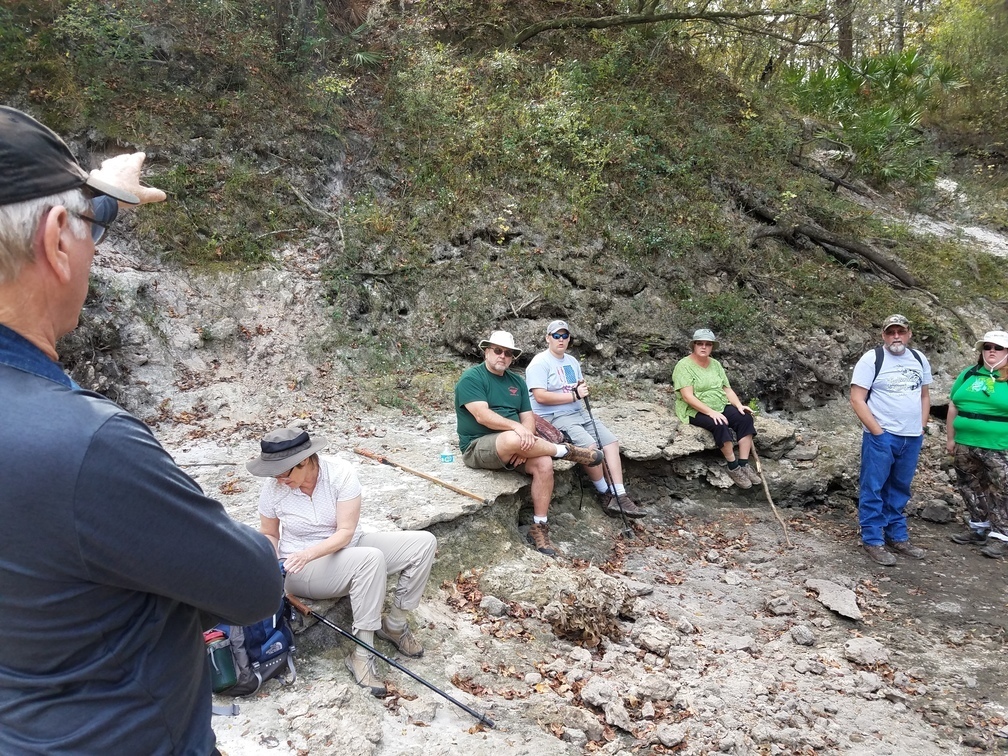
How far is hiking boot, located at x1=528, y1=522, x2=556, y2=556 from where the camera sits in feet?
19.0

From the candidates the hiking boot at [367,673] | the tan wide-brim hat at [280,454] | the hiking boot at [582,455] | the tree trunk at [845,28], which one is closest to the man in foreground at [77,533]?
the tan wide-brim hat at [280,454]

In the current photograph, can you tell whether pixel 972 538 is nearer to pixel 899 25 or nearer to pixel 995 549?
pixel 995 549

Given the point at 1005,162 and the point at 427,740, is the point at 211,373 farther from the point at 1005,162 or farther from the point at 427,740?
the point at 1005,162

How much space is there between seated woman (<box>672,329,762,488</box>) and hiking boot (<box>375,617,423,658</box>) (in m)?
4.61

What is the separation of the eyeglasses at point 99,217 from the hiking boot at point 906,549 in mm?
7416

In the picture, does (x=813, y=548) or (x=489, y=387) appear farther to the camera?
(x=813, y=548)

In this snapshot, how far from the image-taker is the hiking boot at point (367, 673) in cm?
355

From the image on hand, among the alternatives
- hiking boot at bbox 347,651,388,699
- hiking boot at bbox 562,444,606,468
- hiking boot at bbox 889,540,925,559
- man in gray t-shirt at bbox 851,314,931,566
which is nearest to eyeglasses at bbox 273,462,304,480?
hiking boot at bbox 347,651,388,699

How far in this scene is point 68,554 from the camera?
0.94m

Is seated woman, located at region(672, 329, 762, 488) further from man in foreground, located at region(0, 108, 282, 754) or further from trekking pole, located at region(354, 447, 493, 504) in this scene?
man in foreground, located at region(0, 108, 282, 754)

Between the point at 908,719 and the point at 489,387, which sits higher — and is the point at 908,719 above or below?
below

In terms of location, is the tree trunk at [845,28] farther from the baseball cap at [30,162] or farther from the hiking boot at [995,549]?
the baseball cap at [30,162]

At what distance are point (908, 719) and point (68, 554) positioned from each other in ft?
16.4

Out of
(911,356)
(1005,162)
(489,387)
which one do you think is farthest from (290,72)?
(1005,162)
